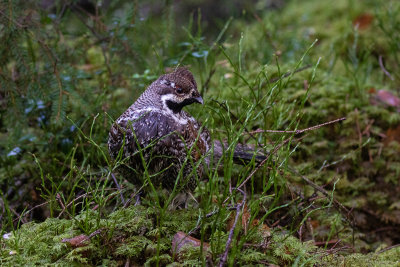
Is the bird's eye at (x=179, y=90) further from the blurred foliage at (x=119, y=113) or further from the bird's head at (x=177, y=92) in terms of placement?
the blurred foliage at (x=119, y=113)

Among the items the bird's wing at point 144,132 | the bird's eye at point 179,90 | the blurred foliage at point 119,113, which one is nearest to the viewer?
the blurred foliage at point 119,113

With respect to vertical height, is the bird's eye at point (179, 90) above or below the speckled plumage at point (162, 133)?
above

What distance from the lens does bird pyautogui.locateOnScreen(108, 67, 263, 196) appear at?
10.6 ft

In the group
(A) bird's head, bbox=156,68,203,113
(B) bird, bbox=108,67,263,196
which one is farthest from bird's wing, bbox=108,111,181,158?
(A) bird's head, bbox=156,68,203,113

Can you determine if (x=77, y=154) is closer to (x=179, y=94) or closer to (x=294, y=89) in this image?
(x=179, y=94)

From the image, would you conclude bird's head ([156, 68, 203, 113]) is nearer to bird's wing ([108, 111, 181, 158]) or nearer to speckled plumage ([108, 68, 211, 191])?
speckled plumage ([108, 68, 211, 191])

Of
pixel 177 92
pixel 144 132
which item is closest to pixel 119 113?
pixel 177 92

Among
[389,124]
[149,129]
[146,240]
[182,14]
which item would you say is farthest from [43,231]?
[182,14]

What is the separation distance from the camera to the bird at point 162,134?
3227mm

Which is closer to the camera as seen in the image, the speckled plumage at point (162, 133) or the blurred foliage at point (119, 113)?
the blurred foliage at point (119, 113)

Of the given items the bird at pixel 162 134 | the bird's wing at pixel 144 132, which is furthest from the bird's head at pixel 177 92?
the bird's wing at pixel 144 132

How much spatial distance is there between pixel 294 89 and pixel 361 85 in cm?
80

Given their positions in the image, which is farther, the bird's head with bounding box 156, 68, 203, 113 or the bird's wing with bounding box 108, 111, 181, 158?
the bird's head with bounding box 156, 68, 203, 113

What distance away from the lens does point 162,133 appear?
3.26 metres
